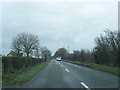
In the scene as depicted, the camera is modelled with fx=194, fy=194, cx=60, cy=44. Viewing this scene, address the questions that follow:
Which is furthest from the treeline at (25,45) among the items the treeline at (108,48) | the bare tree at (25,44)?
the treeline at (108,48)

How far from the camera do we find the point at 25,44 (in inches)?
2717

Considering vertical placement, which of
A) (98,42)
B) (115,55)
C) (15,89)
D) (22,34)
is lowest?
(15,89)

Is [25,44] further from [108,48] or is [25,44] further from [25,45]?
[108,48]

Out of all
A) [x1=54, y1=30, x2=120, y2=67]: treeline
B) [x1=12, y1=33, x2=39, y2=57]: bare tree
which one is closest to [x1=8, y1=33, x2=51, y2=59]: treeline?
[x1=12, y1=33, x2=39, y2=57]: bare tree

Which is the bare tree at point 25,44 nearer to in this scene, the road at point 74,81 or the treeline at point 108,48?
the treeline at point 108,48

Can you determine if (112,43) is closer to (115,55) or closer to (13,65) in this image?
(115,55)


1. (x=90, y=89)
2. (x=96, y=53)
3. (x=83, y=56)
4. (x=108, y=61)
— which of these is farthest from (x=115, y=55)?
(x=83, y=56)

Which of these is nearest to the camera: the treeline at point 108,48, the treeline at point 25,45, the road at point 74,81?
the road at point 74,81

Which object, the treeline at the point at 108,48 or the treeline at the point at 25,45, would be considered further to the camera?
the treeline at the point at 25,45

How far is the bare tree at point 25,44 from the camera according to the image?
223 ft

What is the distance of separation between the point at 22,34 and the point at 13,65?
5030 centimetres

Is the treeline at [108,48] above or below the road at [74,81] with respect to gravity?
above

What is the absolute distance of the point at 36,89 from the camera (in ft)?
32.6

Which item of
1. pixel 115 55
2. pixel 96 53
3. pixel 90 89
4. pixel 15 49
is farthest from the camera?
pixel 15 49
